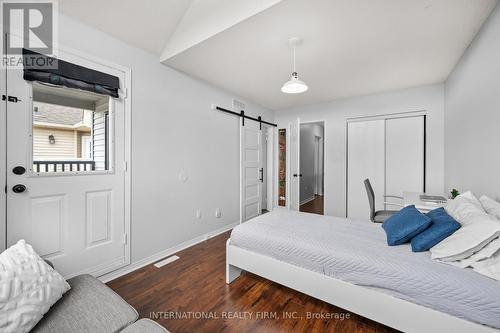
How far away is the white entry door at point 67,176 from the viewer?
1.67m

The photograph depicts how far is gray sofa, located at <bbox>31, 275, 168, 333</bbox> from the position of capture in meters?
0.98

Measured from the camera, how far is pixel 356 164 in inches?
157

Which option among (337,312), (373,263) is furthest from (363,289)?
(337,312)

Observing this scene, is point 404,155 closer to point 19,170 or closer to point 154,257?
point 154,257

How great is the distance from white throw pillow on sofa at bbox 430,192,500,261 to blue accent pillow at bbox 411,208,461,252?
50mm

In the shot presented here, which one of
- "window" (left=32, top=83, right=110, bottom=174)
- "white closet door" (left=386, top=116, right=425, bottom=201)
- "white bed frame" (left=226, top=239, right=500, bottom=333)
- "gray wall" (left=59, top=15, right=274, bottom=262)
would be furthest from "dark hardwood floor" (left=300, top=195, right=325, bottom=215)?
"window" (left=32, top=83, right=110, bottom=174)

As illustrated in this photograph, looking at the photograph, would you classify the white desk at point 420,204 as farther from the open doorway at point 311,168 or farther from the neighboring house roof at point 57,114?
the neighboring house roof at point 57,114

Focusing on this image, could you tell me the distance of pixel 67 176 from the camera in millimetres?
1920

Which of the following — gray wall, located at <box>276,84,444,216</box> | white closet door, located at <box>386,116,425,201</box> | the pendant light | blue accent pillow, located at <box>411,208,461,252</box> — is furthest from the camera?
white closet door, located at <box>386,116,425,201</box>

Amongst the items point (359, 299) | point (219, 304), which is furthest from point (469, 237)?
point (219, 304)

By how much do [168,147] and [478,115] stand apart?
3407 millimetres

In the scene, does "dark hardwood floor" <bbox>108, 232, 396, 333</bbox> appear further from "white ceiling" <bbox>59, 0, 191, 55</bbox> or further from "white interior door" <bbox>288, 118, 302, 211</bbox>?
"white ceiling" <bbox>59, 0, 191, 55</bbox>

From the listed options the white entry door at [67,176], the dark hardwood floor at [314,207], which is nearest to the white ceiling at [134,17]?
the white entry door at [67,176]

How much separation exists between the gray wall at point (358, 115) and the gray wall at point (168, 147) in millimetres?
2111
